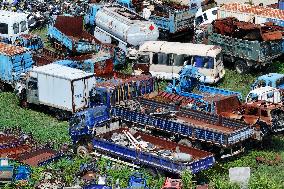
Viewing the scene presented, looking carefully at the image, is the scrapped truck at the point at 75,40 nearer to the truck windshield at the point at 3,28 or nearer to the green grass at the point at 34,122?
the truck windshield at the point at 3,28

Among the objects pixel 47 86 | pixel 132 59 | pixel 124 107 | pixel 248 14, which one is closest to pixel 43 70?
pixel 47 86

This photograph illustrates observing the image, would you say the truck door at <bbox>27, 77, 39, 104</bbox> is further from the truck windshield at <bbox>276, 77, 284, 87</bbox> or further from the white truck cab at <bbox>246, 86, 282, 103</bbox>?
the truck windshield at <bbox>276, 77, 284, 87</bbox>

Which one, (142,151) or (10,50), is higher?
(10,50)

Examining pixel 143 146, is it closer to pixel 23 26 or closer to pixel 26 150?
pixel 26 150

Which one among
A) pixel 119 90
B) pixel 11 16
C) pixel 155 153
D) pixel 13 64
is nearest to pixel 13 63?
pixel 13 64

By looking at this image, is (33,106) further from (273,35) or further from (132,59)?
(273,35)
